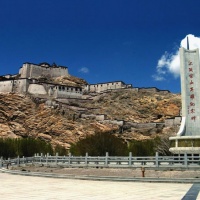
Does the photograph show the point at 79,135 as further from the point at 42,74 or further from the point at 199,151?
the point at 199,151

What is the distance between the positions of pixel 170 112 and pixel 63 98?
29.4 metres

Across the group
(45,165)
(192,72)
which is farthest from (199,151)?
(45,165)

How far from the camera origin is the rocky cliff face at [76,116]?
240ft

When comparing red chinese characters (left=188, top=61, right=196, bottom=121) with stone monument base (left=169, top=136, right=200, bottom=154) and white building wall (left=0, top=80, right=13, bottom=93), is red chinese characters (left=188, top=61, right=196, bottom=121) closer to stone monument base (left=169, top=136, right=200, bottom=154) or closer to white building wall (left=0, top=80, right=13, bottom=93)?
stone monument base (left=169, top=136, right=200, bottom=154)

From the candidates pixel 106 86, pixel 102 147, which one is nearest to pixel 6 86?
pixel 106 86

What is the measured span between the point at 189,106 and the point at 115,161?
31.5 feet

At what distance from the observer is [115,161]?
28.1 metres

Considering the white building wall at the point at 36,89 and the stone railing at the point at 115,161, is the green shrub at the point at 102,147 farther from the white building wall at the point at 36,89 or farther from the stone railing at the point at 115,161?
the white building wall at the point at 36,89

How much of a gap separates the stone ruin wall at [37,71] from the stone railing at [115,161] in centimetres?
6096

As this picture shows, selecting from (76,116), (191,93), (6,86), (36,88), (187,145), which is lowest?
(187,145)

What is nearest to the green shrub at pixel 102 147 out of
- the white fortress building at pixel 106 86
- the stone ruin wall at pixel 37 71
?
the white fortress building at pixel 106 86

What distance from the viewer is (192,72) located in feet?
106

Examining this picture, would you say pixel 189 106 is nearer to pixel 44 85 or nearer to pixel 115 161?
pixel 115 161

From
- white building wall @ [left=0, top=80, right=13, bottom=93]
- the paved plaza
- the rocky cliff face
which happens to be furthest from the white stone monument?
white building wall @ [left=0, top=80, right=13, bottom=93]
